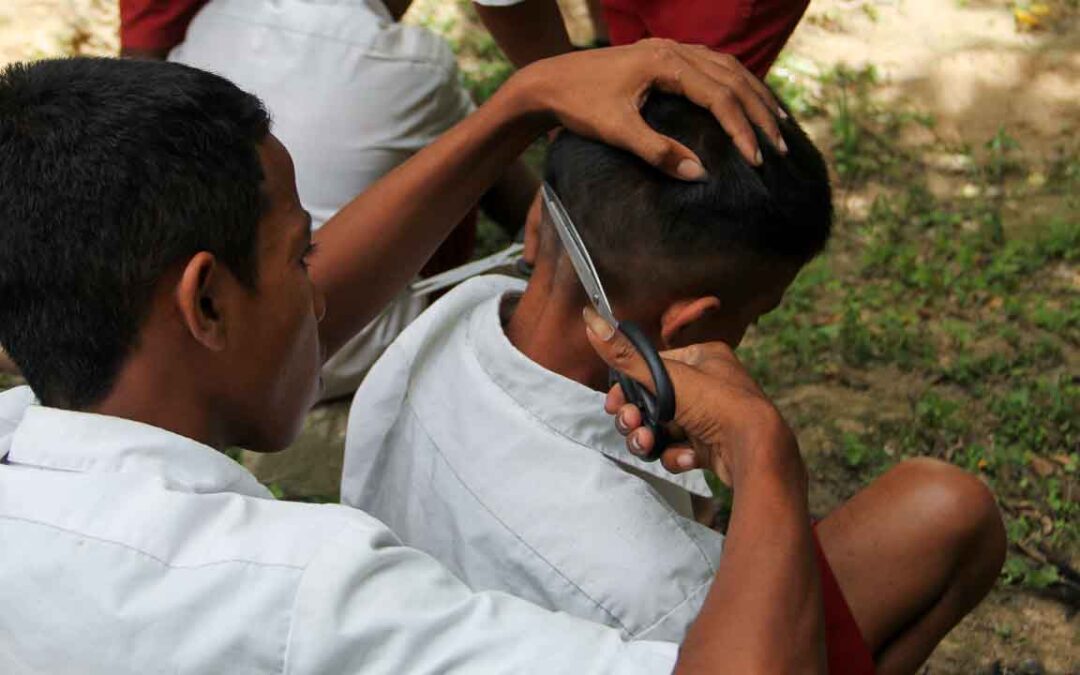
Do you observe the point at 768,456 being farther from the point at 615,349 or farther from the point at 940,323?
the point at 940,323

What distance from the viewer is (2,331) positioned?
1.58 meters

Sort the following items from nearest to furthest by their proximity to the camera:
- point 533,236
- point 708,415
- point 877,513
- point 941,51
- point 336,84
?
1. point 708,415
2. point 533,236
3. point 877,513
4. point 336,84
5. point 941,51

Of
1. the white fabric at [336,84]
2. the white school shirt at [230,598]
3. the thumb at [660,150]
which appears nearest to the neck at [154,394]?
the white school shirt at [230,598]

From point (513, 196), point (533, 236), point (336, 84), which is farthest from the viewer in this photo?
point (513, 196)

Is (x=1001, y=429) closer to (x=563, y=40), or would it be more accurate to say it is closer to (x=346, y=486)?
(x=563, y=40)

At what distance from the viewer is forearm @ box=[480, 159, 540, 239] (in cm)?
383

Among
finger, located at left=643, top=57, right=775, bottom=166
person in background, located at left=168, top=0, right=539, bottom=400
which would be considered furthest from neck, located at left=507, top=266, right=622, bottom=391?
person in background, located at left=168, top=0, right=539, bottom=400

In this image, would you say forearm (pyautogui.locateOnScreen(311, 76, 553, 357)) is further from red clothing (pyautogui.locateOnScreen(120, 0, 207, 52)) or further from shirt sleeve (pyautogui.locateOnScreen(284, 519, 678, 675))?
red clothing (pyautogui.locateOnScreen(120, 0, 207, 52))

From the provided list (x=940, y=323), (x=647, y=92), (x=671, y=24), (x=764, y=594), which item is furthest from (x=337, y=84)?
(x=764, y=594)

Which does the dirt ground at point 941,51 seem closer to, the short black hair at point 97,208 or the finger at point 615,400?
the finger at point 615,400

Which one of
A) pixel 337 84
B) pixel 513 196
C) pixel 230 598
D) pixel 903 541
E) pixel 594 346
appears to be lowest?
pixel 513 196

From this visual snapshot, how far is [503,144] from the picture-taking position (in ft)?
7.20

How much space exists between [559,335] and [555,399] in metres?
0.12

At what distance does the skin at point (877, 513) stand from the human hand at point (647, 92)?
19 cm
